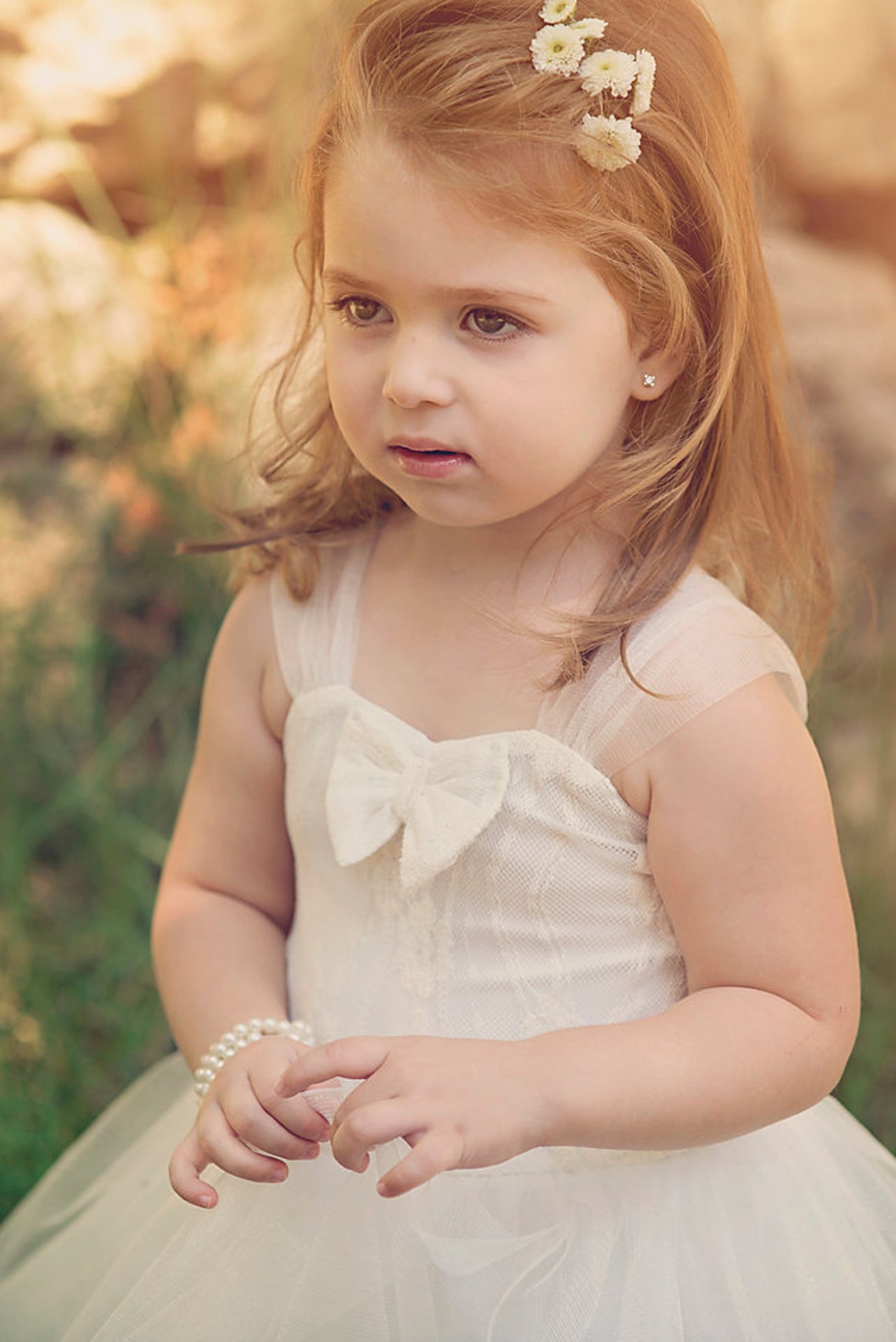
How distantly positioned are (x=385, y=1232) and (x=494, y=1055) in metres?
0.22

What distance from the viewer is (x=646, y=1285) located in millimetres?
1167

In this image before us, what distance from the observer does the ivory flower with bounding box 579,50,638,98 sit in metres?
1.08

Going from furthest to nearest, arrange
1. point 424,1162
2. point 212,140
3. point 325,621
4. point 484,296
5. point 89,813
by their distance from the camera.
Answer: point 212,140 → point 89,813 → point 325,621 → point 484,296 → point 424,1162

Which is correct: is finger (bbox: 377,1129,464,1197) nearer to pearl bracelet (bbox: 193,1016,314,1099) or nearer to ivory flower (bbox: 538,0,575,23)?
pearl bracelet (bbox: 193,1016,314,1099)

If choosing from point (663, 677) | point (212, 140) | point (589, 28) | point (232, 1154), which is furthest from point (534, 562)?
point (212, 140)

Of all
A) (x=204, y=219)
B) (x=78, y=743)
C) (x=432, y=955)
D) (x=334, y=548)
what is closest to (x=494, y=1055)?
(x=432, y=955)

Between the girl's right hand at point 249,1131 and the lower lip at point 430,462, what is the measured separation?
0.49 meters

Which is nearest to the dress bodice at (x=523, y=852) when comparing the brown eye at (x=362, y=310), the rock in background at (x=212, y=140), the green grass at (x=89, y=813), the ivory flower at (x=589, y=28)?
the brown eye at (x=362, y=310)

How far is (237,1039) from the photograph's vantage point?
1.30 m

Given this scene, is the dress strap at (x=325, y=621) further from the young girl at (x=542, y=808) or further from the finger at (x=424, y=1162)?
the finger at (x=424, y=1162)

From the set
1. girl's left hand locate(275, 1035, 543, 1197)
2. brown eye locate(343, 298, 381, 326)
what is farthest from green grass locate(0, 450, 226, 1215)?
brown eye locate(343, 298, 381, 326)

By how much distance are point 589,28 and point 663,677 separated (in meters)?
0.49

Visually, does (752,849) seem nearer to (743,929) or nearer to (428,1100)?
(743,929)

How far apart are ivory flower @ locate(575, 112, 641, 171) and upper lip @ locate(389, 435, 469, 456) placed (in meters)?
0.23
